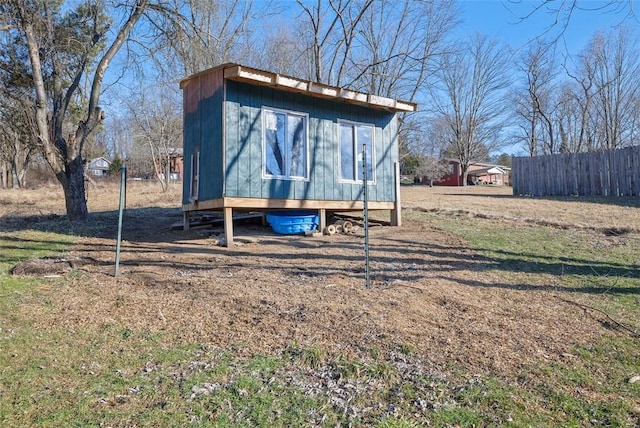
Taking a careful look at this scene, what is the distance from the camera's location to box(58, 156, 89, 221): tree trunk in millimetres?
10812

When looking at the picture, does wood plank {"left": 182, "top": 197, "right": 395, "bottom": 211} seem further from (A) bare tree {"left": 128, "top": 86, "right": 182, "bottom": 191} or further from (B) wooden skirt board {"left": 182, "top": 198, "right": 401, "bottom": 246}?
(A) bare tree {"left": 128, "top": 86, "right": 182, "bottom": 191}

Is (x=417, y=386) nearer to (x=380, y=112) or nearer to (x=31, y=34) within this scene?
(x=380, y=112)

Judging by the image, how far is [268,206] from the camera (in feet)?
28.5

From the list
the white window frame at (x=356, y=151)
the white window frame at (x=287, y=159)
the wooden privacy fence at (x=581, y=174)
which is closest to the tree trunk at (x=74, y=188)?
the white window frame at (x=287, y=159)

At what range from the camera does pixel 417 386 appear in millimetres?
2975

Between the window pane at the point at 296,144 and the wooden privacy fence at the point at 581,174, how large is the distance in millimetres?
11437

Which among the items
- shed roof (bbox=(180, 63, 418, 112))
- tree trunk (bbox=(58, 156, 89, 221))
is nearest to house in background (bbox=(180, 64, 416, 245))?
shed roof (bbox=(180, 63, 418, 112))

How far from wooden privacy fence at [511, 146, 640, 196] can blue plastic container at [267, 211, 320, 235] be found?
36.7 feet

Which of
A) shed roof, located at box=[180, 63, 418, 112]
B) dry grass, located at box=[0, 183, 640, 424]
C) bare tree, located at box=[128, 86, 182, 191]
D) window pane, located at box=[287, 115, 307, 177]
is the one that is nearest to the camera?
dry grass, located at box=[0, 183, 640, 424]

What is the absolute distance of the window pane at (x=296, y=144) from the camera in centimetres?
911

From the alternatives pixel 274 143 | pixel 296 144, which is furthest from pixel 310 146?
pixel 274 143

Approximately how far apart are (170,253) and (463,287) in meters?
4.33

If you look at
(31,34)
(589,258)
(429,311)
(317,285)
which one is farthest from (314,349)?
(31,34)

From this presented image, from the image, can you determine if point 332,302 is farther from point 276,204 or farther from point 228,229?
point 276,204
